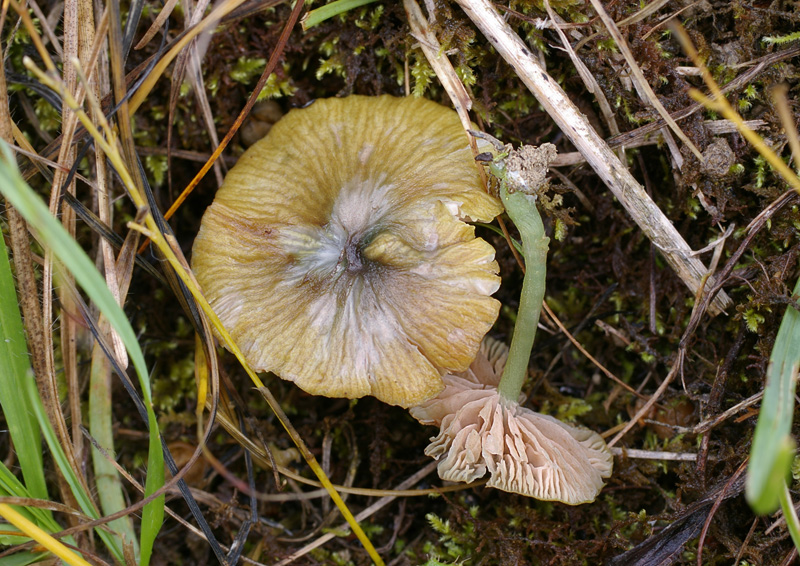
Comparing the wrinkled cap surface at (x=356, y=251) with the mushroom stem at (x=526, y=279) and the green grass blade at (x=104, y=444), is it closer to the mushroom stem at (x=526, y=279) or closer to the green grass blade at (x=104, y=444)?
the mushroom stem at (x=526, y=279)

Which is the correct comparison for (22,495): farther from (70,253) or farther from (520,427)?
(520,427)

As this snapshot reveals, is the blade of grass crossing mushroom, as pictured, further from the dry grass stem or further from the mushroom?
the dry grass stem

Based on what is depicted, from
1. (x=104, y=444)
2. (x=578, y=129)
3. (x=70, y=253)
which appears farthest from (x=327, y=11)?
(x=104, y=444)

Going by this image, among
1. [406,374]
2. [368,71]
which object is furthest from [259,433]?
[368,71]

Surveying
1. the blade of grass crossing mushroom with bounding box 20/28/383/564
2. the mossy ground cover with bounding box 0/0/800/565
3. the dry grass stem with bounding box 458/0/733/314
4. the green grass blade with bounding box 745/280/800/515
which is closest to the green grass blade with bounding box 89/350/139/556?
the mossy ground cover with bounding box 0/0/800/565

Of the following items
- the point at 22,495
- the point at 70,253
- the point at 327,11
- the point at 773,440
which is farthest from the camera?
the point at 327,11
